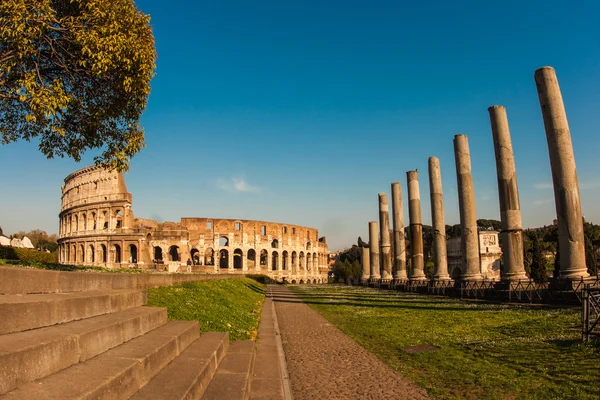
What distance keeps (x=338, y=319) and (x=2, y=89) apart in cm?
1054

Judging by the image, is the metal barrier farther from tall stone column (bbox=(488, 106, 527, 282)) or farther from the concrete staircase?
tall stone column (bbox=(488, 106, 527, 282))

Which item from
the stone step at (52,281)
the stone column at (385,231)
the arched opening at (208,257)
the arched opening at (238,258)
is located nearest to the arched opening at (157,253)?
the arched opening at (208,257)

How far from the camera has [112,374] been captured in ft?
9.37

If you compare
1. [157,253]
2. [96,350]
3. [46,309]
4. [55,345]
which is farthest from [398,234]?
[157,253]

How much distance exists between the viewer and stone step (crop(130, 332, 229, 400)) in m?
3.21

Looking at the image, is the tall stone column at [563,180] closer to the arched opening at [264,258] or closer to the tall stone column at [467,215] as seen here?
the tall stone column at [467,215]

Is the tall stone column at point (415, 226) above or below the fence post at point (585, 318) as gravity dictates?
above

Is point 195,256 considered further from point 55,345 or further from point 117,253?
point 55,345

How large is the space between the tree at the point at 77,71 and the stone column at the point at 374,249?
30902 millimetres

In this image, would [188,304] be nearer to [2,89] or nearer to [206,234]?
[2,89]

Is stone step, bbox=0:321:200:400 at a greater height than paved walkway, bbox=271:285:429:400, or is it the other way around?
stone step, bbox=0:321:200:400

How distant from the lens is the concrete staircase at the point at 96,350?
2.51m

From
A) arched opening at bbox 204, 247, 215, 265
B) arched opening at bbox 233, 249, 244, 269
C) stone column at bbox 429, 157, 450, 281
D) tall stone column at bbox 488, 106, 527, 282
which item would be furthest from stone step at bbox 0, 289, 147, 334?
arched opening at bbox 233, 249, 244, 269

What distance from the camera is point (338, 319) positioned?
41.8ft
